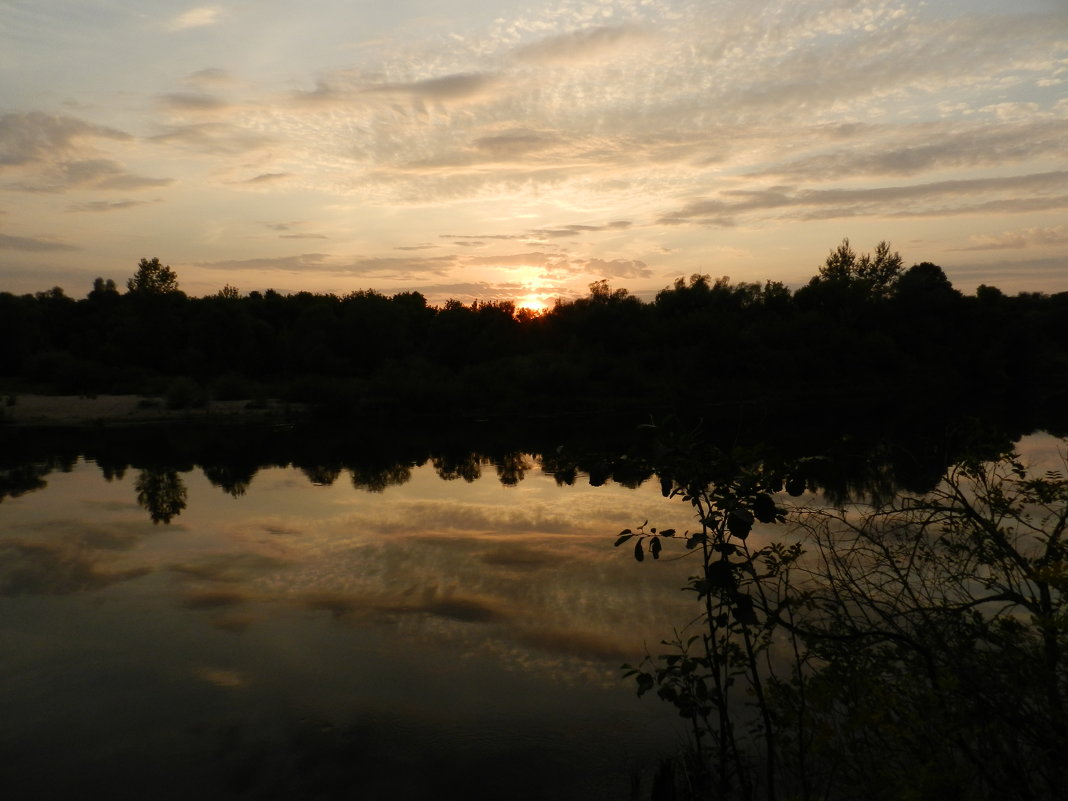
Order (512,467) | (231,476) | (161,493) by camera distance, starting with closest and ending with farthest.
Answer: (161,493) < (231,476) < (512,467)

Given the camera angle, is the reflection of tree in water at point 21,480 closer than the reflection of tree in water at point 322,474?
Yes

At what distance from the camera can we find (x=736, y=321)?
168ft

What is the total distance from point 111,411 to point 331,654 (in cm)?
2908

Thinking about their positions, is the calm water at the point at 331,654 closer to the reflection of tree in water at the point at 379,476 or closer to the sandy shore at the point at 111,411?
the reflection of tree in water at the point at 379,476

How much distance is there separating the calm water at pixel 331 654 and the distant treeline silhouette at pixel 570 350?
2402cm

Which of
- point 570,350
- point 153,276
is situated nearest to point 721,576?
point 570,350

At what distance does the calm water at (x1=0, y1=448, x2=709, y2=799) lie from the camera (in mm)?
6188

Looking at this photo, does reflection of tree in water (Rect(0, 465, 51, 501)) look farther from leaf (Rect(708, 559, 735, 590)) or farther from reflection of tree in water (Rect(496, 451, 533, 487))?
leaf (Rect(708, 559, 735, 590))

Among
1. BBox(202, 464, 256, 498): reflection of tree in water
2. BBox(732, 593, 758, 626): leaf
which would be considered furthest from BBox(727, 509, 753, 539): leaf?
BBox(202, 464, 256, 498): reflection of tree in water

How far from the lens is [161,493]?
17375mm

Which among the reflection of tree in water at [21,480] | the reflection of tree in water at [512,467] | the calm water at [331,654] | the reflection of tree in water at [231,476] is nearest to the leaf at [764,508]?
the calm water at [331,654]

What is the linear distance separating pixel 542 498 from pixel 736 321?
1485 inches

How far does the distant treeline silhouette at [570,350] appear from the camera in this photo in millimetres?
38812

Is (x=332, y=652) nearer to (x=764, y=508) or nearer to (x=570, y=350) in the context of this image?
(x=764, y=508)
